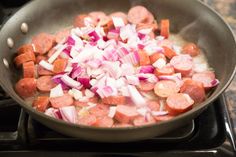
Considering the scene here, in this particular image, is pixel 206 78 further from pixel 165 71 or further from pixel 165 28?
pixel 165 28

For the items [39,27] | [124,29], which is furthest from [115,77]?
[39,27]

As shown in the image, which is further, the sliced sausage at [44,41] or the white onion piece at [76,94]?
the sliced sausage at [44,41]

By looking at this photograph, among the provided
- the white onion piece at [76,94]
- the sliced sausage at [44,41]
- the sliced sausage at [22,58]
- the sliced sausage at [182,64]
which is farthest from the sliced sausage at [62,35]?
the sliced sausage at [182,64]

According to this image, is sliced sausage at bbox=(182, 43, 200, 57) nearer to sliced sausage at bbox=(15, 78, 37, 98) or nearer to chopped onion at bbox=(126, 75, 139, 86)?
chopped onion at bbox=(126, 75, 139, 86)

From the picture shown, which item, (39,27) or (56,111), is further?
(39,27)

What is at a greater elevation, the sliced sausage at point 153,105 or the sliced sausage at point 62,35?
the sliced sausage at point 62,35

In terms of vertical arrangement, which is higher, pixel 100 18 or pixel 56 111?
pixel 100 18

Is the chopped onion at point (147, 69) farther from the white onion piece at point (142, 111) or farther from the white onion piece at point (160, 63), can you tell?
the white onion piece at point (142, 111)

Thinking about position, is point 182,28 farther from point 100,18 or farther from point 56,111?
point 56,111
